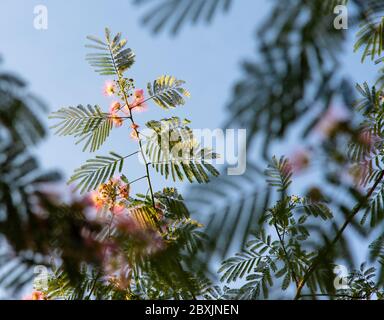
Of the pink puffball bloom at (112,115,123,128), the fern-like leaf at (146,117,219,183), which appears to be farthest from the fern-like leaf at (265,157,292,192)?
the pink puffball bloom at (112,115,123,128)

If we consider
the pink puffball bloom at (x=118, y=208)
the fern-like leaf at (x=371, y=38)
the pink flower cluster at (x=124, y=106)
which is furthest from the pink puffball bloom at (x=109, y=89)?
the fern-like leaf at (x=371, y=38)

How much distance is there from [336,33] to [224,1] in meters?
0.15

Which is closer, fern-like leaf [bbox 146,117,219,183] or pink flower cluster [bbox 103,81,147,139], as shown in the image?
fern-like leaf [bbox 146,117,219,183]

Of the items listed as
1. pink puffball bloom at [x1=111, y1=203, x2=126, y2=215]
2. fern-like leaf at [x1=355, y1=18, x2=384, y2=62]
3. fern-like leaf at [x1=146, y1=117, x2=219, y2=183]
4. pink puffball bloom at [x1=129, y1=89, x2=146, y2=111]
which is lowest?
pink puffball bloom at [x1=111, y1=203, x2=126, y2=215]

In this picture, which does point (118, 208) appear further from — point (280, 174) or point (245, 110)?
point (245, 110)

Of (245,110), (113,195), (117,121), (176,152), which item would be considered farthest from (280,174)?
(117,121)

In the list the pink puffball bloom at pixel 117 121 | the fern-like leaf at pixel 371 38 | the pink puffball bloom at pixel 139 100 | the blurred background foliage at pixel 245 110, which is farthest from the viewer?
the pink puffball bloom at pixel 139 100

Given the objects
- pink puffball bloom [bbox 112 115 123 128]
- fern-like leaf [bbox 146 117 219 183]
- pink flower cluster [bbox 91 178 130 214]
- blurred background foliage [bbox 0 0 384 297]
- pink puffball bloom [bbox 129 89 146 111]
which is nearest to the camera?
blurred background foliage [bbox 0 0 384 297]

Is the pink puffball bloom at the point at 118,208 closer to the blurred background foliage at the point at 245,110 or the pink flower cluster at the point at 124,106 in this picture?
the pink flower cluster at the point at 124,106

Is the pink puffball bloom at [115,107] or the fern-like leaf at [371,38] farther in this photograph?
the pink puffball bloom at [115,107]

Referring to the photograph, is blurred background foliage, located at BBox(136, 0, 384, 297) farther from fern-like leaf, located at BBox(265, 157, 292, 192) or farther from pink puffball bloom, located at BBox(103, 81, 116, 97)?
pink puffball bloom, located at BBox(103, 81, 116, 97)

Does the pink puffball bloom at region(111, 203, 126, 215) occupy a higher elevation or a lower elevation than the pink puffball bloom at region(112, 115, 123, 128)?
lower

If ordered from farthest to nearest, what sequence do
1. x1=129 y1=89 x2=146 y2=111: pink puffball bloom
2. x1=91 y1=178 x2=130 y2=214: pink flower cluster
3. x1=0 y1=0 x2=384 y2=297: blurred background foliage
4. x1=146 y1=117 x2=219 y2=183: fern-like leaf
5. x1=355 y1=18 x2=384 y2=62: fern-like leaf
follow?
x1=129 y1=89 x2=146 y2=111: pink puffball bloom, x1=91 y1=178 x2=130 y2=214: pink flower cluster, x1=146 y1=117 x2=219 y2=183: fern-like leaf, x1=355 y1=18 x2=384 y2=62: fern-like leaf, x1=0 y1=0 x2=384 y2=297: blurred background foliage
